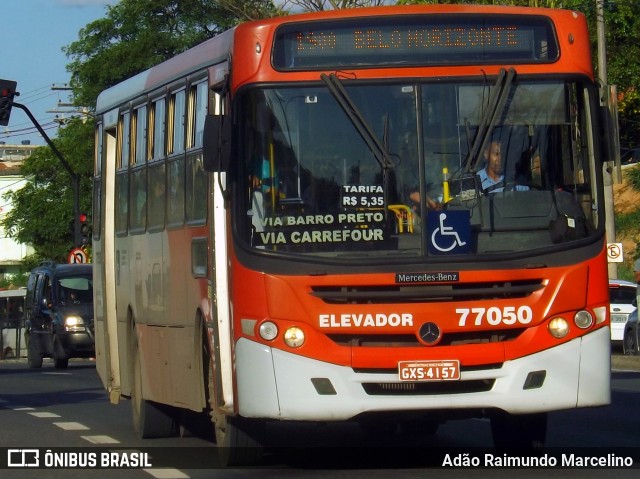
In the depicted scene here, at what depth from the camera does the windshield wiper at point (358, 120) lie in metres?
10.0

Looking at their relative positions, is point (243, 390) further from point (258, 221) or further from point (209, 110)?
point (209, 110)

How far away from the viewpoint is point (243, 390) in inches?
394

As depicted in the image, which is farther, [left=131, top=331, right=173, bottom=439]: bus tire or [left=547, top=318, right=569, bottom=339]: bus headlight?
[left=131, top=331, right=173, bottom=439]: bus tire

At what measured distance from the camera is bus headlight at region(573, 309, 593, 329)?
10.0m

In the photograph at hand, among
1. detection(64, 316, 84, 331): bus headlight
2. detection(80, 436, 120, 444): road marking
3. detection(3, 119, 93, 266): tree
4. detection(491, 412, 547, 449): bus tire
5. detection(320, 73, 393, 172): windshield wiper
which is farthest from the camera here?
detection(3, 119, 93, 266): tree

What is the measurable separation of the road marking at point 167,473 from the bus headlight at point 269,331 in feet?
4.06

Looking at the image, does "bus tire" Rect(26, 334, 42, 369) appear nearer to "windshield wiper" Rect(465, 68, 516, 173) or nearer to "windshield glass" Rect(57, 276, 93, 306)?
"windshield glass" Rect(57, 276, 93, 306)

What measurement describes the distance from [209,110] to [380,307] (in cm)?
213

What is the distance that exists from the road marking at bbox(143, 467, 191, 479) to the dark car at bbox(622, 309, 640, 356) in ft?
63.2

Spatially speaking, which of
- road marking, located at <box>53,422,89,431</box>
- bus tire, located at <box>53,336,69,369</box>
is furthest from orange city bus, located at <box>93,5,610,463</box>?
bus tire, located at <box>53,336,69,369</box>

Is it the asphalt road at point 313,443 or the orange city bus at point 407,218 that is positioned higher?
the orange city bus at point 407,218

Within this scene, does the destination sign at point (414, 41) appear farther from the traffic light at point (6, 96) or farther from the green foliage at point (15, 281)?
the green foliage at point (15, 281)

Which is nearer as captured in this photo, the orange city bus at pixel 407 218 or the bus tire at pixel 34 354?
the orange city bus at pixel 407 218

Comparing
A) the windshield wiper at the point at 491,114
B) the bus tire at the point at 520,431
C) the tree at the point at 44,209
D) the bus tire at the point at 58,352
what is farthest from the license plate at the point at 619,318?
the tree at the point at 44,209
